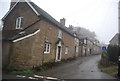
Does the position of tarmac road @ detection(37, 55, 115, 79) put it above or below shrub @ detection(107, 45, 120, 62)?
below

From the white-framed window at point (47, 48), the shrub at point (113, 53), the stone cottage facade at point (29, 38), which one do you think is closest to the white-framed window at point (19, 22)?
the stone cottage facade at point (29, 38)

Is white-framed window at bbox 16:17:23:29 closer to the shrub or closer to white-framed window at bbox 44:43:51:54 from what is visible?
white-framed window at bbox 44:43:51:54

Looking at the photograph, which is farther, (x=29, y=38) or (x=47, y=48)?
(x=47, y=48)

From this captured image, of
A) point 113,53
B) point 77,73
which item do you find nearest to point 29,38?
point 77,73

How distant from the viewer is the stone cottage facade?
14.2 meters

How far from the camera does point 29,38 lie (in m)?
14.5

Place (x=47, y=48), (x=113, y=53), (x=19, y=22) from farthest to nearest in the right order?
(x=113, y=53)
(x=19, y=22)
(x=47, y=48)

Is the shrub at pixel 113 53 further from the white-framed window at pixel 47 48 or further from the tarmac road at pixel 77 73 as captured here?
the white-framed window at pixel 47 48

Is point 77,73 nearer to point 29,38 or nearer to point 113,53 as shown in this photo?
point 29,38

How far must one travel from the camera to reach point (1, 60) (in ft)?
47.1

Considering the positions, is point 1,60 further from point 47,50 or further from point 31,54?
point 47,50

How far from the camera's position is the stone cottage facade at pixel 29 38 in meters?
14.2

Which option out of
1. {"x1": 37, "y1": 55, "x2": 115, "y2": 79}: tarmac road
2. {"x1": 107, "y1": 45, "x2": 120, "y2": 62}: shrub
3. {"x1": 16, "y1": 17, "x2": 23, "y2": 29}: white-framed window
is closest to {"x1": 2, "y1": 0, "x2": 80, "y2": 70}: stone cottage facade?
{"x1": 16, "y1": 17, "x2": 23, "y2": 29}: white-framed window

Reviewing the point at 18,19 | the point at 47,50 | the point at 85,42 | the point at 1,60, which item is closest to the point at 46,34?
the point at 47,50
